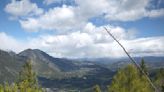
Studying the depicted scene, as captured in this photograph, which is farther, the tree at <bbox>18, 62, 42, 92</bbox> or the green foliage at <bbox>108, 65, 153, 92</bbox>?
the tree at <bbox>18, 62, 42, 92</bbox>

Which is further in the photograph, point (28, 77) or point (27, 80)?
point (28, 77)

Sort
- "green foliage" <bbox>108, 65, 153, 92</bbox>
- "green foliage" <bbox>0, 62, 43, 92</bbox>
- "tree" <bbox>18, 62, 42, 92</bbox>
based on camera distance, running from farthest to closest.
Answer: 1. "tree" <bbox>18, 62, 42, 92</bbox>
2. "green foliage" <bbox>0, 62, 43, 92</bbox>
3. "green foliage" <bbox>108, 65, 153, 92</bbox>

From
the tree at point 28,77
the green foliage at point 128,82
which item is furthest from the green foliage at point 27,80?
the green foliage at point 128,82

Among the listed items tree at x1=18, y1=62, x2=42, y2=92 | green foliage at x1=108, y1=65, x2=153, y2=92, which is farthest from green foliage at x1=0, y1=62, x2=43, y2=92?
green foliage at x1=108, y1=65, x2=153, y2=92

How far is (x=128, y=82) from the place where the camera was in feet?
161

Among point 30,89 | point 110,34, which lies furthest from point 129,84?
point 110,34

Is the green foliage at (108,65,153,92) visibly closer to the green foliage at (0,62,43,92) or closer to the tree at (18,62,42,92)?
the green foliage at (0,62,43,92)

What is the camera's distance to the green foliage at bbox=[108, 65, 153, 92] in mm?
48362

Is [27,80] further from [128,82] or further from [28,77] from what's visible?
[128,82]

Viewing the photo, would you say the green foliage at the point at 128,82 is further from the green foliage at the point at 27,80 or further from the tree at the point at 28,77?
the tree at the point at 28,77

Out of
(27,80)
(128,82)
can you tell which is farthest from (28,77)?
(128,82)

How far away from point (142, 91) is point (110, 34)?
44.4 meters

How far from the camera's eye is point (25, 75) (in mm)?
60188

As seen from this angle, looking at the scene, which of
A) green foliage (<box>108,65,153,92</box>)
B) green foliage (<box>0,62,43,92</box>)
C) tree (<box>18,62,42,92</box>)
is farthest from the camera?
tree (<box>18,62,42,92</box>)
